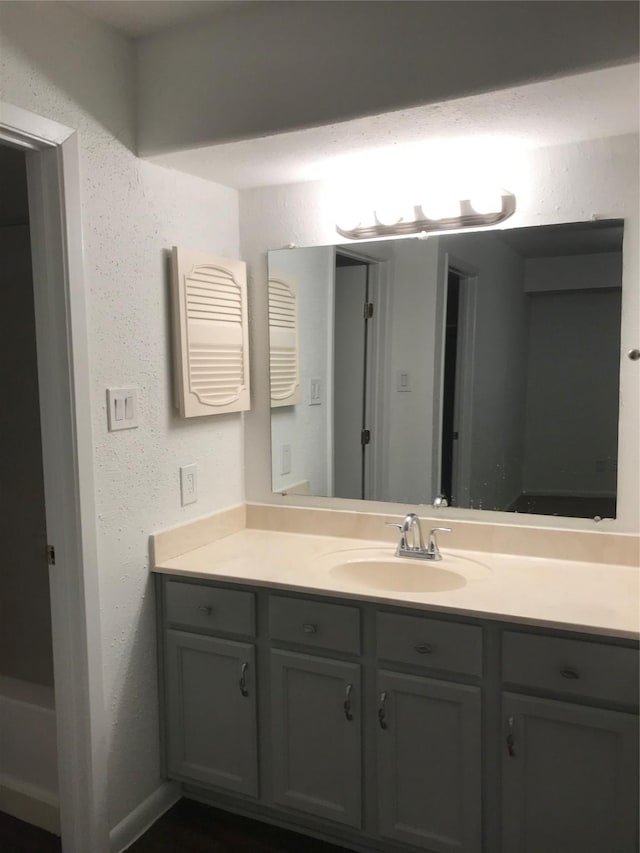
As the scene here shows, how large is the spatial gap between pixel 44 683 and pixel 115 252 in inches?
66.1

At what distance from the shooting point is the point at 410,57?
158 cm

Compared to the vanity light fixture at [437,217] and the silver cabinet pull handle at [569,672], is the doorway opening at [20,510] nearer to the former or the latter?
the vanity light fixture at [437,217]

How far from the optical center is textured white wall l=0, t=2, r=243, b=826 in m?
1.69

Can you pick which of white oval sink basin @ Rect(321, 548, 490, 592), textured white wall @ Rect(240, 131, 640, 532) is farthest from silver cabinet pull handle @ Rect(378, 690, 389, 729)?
textured white wall @ Rect(240, 131, 640, 532)

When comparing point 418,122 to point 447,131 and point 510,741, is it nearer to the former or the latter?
point 447,131

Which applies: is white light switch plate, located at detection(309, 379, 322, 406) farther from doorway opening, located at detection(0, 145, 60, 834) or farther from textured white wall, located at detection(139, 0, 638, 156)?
doorway opening, located at detection(0, 145, 60, 834)

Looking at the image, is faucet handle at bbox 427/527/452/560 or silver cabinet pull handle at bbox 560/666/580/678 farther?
faucet handle at bbox 427/527/452/560

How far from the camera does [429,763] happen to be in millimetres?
1727

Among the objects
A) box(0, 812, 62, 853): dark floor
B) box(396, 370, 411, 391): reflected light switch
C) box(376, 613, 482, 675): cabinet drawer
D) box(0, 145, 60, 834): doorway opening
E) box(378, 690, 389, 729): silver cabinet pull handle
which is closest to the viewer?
box(376, 613, 482, 675): cabinet drawer

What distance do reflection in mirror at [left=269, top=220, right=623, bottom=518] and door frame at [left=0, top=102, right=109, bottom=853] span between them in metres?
0.81

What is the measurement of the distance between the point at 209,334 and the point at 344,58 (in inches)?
36.3

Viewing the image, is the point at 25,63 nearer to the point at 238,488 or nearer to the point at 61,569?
the point at 61,569

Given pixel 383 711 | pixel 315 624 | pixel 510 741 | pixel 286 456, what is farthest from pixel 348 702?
pixel 286 456

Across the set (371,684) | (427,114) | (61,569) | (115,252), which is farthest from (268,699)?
(427,114)
